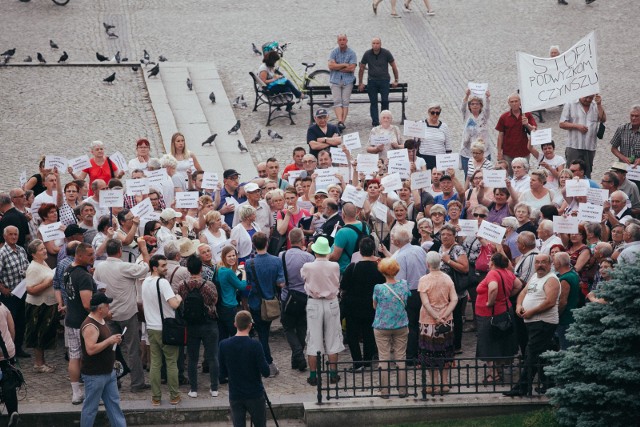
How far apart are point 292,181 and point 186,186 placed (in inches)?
62.5

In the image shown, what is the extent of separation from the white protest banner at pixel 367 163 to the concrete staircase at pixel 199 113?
469 centimetres

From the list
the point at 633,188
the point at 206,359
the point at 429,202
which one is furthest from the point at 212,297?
the point at 633,188

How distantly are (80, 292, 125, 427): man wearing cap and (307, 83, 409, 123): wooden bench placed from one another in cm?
1188

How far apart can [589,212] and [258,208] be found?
174 inches

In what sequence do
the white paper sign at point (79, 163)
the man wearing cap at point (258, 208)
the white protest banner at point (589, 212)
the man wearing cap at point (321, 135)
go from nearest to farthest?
the white protest banner at point (589, 212) < the man wearing cap at point (258, 208) < the white paper sign at point (79, 163) < the man wearing cap at point (321, 135)

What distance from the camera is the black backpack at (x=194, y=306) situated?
1430 centimetres

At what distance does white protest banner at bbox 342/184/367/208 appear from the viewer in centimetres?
1673

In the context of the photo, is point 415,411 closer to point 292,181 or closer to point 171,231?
point 171,231

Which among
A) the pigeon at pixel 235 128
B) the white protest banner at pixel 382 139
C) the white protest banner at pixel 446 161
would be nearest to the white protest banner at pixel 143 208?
the white protest banner at pixel 446 161

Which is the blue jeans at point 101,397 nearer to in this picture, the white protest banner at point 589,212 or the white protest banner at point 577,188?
the white protest banner at point 589,212

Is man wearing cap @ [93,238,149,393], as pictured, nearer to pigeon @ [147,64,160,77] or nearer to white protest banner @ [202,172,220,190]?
white protest banner @ [202,172,220,190]

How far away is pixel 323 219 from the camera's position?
16703 millimetres

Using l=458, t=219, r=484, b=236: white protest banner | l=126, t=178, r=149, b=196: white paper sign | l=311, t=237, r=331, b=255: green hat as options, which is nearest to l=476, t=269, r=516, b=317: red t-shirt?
l=458, t=219, r=484, b=236: white protest banner

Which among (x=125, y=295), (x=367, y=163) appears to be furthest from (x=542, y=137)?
(x=125, y=295)
